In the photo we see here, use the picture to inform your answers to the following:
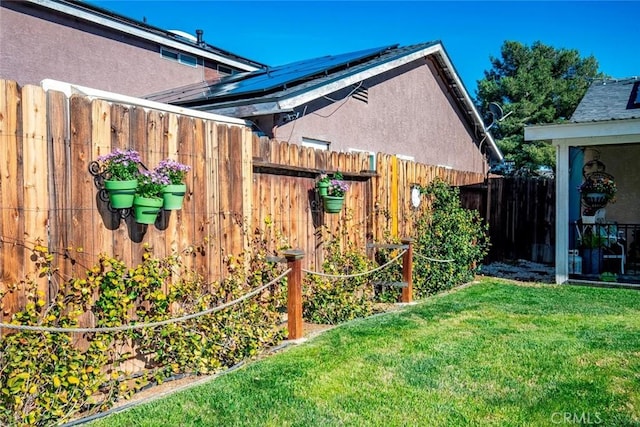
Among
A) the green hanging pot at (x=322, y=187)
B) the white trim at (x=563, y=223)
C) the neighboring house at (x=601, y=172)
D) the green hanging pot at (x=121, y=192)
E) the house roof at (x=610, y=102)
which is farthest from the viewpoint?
the house roof at (x=610, y=102)

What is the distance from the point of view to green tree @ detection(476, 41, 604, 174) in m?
29.7

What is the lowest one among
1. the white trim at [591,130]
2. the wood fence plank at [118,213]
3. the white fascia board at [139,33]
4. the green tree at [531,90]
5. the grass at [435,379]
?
the grass at [435,379]

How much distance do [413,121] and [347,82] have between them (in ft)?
11.3

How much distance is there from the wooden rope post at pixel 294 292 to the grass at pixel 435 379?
0.68 ft

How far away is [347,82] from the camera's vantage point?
9.90 meters

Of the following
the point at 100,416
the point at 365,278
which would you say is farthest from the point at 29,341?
the point at 365,278

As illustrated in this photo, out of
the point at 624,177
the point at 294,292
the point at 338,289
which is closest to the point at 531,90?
the point at 624,177

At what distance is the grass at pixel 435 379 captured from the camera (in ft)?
11.7

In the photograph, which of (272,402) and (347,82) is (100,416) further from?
(347,82)

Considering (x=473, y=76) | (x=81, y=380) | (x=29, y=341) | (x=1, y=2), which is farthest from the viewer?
(x=473, y=76)

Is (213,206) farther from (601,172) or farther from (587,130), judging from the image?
(601,172)

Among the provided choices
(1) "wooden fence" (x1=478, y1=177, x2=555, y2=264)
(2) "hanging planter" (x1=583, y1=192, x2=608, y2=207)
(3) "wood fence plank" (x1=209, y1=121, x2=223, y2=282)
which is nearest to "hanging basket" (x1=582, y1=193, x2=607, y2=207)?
(2) "hanging planter" (x1=583, y1=192, x2=608, y2=207)

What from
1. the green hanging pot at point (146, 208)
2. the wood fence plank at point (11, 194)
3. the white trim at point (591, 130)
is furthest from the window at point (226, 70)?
the wood fence plank at point (11, 194)

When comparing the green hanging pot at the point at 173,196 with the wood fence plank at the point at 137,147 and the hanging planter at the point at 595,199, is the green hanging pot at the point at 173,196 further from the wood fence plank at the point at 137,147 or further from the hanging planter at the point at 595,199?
the hanging planter at the point at 595,199
